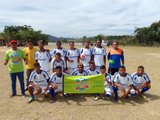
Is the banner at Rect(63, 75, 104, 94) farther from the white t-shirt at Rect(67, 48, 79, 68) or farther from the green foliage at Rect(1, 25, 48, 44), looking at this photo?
the green foliage at Rect(1, 25, 48, 44)

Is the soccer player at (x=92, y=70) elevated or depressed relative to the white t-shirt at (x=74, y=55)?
depressed

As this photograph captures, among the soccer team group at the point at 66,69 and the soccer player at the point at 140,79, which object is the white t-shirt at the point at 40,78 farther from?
the soccer player at the point at 140,79

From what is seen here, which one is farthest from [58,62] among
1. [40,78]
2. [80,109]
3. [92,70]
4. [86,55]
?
[80,109]

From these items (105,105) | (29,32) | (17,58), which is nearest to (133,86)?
(105,105)

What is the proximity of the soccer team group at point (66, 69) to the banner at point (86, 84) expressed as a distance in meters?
0.23

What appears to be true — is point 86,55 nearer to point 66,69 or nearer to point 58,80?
point 66,69

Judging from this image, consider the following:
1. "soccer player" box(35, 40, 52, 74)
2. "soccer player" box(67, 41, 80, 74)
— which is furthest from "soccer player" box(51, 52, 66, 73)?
"soccer player" box(67, 41, 80, 74)

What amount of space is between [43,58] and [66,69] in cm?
94

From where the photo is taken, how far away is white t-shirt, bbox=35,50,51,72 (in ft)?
31.2

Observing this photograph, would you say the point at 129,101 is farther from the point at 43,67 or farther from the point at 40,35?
the point at 40,35

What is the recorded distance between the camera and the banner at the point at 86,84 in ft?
29.5

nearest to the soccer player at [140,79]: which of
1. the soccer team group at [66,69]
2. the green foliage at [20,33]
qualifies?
the soccer team group at [66,69]

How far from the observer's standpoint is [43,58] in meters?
9.55

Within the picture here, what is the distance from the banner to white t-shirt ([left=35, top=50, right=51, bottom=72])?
43.1 inches
